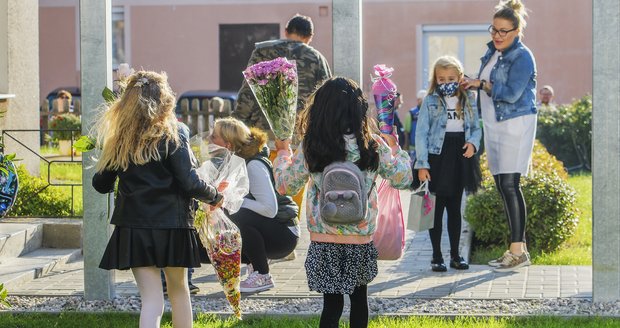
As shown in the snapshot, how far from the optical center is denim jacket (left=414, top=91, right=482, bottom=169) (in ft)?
27.4

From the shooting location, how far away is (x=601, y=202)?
23.4 ft

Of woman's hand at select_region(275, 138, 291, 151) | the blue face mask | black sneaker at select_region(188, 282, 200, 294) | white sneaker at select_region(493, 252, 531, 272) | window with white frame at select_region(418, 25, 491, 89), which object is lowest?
black sneaker at select_region(188, 282, 200, 294)

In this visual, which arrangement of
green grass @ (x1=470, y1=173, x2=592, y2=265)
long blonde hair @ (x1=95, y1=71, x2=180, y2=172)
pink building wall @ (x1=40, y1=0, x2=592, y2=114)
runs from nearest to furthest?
1. long blonde hair @ (x1=95, y1=71, x2=180, y2=172)
2. green grass @ (x1=470, y1=173, x2=592, y2=265)
3. pink building wall @ (x1=40, y1=0, x2=592, y2=114)

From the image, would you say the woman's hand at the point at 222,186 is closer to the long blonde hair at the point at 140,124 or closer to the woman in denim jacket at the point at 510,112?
the long blonde hair at the point at 140,124

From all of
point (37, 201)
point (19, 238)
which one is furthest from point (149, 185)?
point (37, 201)

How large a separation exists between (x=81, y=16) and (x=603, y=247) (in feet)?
11.8

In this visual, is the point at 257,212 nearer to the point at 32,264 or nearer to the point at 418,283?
the point at 418,283

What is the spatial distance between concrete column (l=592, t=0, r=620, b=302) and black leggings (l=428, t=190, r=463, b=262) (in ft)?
5.05

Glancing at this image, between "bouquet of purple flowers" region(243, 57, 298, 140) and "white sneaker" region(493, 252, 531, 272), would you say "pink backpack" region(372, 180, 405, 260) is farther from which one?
"white sneaker" region(493, 252, 531, 272)

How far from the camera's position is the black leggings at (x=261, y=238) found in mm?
7703

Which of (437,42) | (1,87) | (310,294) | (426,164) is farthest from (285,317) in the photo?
(437,42)

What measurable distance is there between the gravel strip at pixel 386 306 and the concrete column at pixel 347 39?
144 centimetres

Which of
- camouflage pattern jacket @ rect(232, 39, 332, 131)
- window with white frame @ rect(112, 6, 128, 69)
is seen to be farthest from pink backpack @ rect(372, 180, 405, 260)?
window with white frame @ rect(112, 6, 128, 69)

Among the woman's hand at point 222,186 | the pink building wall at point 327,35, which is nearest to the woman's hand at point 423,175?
the woman's hand at point 222,186
